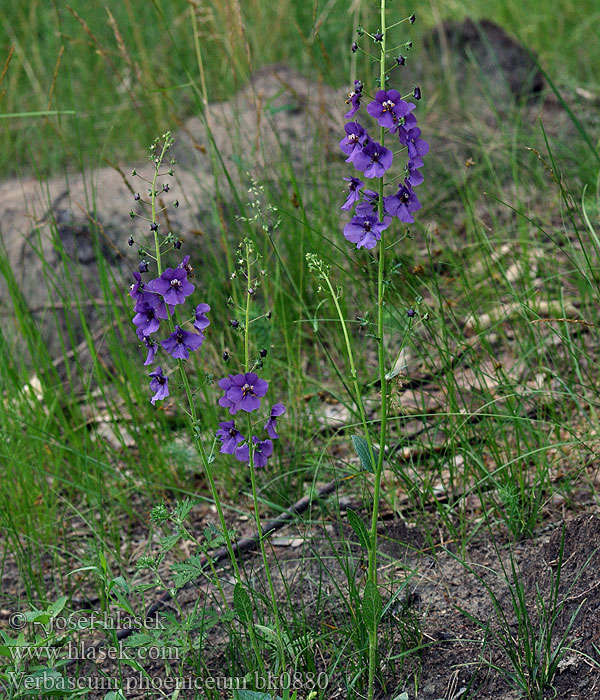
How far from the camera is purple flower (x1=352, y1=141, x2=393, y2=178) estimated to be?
131cm

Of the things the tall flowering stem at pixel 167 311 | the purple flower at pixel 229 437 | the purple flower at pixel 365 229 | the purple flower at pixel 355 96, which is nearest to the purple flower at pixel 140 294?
the tall flowering stem at pixel 167 311

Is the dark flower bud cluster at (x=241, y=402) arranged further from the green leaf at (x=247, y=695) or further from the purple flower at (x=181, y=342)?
the green leaf at (x=247, y=695)

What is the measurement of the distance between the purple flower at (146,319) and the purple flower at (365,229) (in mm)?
395

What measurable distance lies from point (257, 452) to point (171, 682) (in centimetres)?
58

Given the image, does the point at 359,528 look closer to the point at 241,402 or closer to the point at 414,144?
the point at 241,402

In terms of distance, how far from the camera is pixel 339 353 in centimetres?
259

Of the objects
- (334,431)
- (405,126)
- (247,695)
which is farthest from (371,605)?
(334,431)

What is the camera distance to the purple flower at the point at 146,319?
1355mm

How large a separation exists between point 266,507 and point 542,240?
1609mm

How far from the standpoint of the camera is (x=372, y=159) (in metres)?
1.32

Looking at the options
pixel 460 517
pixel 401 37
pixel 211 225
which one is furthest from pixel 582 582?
pixel 401 37

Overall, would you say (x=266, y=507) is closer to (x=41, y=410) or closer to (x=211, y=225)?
(x=41, y=410)

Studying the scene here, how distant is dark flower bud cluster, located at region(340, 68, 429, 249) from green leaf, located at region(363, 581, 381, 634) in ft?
2.03

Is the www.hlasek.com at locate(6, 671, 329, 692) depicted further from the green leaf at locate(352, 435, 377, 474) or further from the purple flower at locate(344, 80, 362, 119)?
the purple flower at locate(344, 80, 362, 119)
